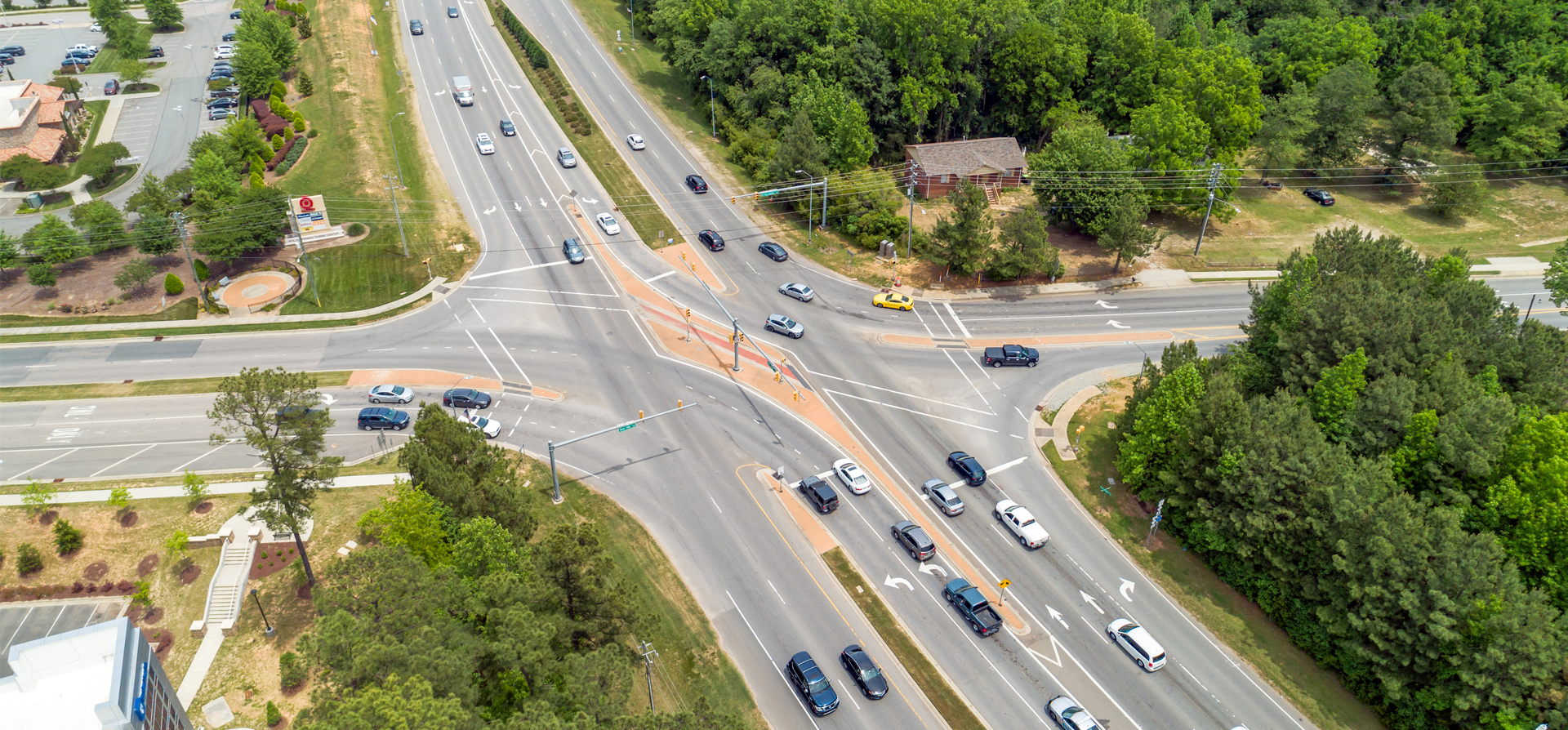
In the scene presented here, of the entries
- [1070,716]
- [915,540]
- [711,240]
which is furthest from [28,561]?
[1070,716]

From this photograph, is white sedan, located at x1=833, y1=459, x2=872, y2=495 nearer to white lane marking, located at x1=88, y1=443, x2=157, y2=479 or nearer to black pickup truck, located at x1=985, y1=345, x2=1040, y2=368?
black pickup truck, located at x1=985, y1=345, x2=1040, y2=368

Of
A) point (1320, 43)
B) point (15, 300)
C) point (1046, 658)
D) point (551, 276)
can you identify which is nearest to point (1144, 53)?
point (1320, 43)

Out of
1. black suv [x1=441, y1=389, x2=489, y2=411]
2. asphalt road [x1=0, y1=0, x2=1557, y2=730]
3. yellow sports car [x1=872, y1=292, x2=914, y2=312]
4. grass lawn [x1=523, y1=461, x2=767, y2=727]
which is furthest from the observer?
yellow sports car [x1=872, y1=292, x2=914, y2=312]

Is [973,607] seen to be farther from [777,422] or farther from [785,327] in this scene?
[785,327]

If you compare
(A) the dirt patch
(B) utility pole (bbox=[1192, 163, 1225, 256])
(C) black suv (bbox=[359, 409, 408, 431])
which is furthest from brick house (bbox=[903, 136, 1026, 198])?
(A) the dirt patch

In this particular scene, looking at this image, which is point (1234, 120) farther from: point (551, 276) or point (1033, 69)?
point (551, 276)

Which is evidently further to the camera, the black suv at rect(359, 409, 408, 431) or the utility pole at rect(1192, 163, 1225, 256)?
the utility pole at rect(1192, 163, 1225, 256)
